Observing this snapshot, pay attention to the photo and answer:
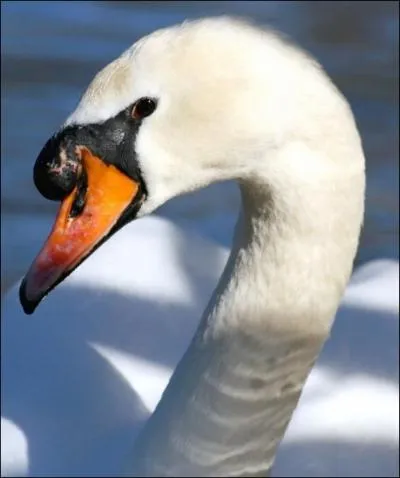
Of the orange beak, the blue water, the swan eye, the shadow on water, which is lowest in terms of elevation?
the blue water

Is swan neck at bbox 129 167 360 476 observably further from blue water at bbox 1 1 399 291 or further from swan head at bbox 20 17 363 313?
blue water at bbox 1 1 399 291

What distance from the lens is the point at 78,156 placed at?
2287 millimetres

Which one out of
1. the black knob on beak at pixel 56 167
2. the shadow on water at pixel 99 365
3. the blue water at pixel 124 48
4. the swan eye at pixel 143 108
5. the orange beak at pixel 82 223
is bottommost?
the blue water at pixel 124 48

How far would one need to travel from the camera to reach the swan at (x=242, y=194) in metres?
2.23

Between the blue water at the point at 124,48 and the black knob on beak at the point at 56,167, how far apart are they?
197cm

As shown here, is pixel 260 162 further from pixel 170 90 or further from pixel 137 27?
pixel 137 27

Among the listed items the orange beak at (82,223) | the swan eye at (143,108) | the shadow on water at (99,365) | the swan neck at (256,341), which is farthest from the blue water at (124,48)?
the swan eye at (143,108)

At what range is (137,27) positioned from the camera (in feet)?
17.1

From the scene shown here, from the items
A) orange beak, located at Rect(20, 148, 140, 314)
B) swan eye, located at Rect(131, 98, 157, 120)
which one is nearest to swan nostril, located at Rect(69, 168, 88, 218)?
orange beak, located at Rect(20, 148, 140, 314)

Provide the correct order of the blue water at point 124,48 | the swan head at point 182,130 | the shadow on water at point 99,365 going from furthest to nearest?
the blue water at point 124,48 → the shadow on water at point 99,365 → the swan head at point 182,130

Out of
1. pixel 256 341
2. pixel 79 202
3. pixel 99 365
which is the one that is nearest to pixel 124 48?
pixel 99 365

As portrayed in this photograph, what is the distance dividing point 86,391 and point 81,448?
178 millimetres

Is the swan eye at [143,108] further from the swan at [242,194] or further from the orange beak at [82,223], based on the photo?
the orange beak at [82,223]

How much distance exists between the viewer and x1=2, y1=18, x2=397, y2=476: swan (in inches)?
87.8
